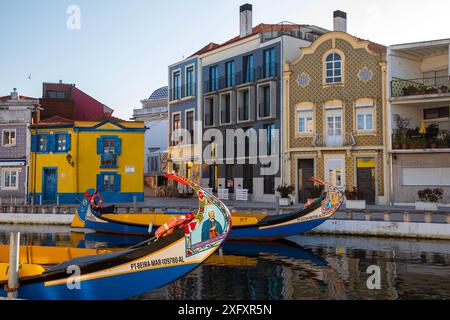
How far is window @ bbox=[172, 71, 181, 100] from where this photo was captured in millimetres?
46031

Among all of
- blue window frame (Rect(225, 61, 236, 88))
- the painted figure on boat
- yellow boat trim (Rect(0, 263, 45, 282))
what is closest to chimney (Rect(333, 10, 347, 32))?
blue window frame (Rect(225, 61, 236, 88))

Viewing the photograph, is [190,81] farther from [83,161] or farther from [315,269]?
[315,269]

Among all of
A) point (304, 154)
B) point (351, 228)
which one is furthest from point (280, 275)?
point (304, 154)

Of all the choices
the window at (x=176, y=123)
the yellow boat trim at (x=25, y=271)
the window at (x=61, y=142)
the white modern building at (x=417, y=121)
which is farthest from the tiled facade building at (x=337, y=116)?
the yellow boat trim at (x=25, y=271)

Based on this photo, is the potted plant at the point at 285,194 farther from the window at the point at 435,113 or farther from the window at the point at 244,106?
the window at the point at 435,113

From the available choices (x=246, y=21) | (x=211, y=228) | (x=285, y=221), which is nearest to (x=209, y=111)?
(x=246, y=21)

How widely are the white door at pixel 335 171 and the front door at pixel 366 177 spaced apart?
1.04 meters

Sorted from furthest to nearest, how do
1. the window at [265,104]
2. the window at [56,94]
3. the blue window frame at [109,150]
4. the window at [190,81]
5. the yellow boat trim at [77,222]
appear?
the window at [56,94] < the window at [190,81] < the window at [265,104] < the blue window frame at [109,150] < the yellow boat trim at [77,222]

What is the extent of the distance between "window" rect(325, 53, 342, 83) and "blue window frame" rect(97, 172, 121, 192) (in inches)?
647

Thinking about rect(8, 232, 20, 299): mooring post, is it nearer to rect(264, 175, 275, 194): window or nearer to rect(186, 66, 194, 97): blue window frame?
rect(264, 175, 275, 194): window

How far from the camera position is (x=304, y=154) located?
35.0 metres

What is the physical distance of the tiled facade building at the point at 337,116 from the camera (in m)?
32.6
